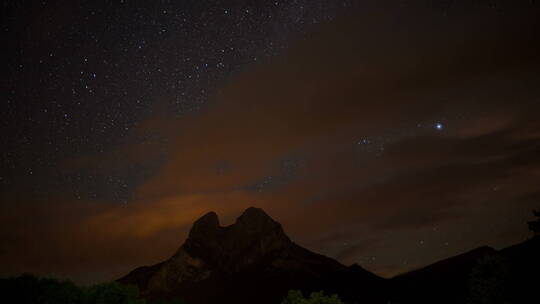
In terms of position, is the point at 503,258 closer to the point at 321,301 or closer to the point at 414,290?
the point at 321,301

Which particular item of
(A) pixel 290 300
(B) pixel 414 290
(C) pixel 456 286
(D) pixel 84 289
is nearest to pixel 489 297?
(A) pixel 290 300

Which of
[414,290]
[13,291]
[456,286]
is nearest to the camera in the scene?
[13,291]

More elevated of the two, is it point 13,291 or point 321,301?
point 13,291

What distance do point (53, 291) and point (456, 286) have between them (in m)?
158

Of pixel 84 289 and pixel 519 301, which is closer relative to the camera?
pixel 519 301

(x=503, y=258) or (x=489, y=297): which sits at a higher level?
(x=503, y=258)

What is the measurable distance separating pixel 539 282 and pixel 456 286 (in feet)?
465

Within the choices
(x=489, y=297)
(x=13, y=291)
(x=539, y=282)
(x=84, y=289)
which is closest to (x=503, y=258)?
(x=489, y=297)

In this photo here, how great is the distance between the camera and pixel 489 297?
5334 cm

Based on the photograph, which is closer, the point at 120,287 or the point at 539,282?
the point at 539,282

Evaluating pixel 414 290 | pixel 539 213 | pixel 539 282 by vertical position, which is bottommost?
pixel 414 290

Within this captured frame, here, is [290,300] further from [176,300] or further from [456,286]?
[456,286]

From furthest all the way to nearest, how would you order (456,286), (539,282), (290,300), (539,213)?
1. (456,286)
2. (290,300)
3. (539,213)
4. (539,282)

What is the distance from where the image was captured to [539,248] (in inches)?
1868
